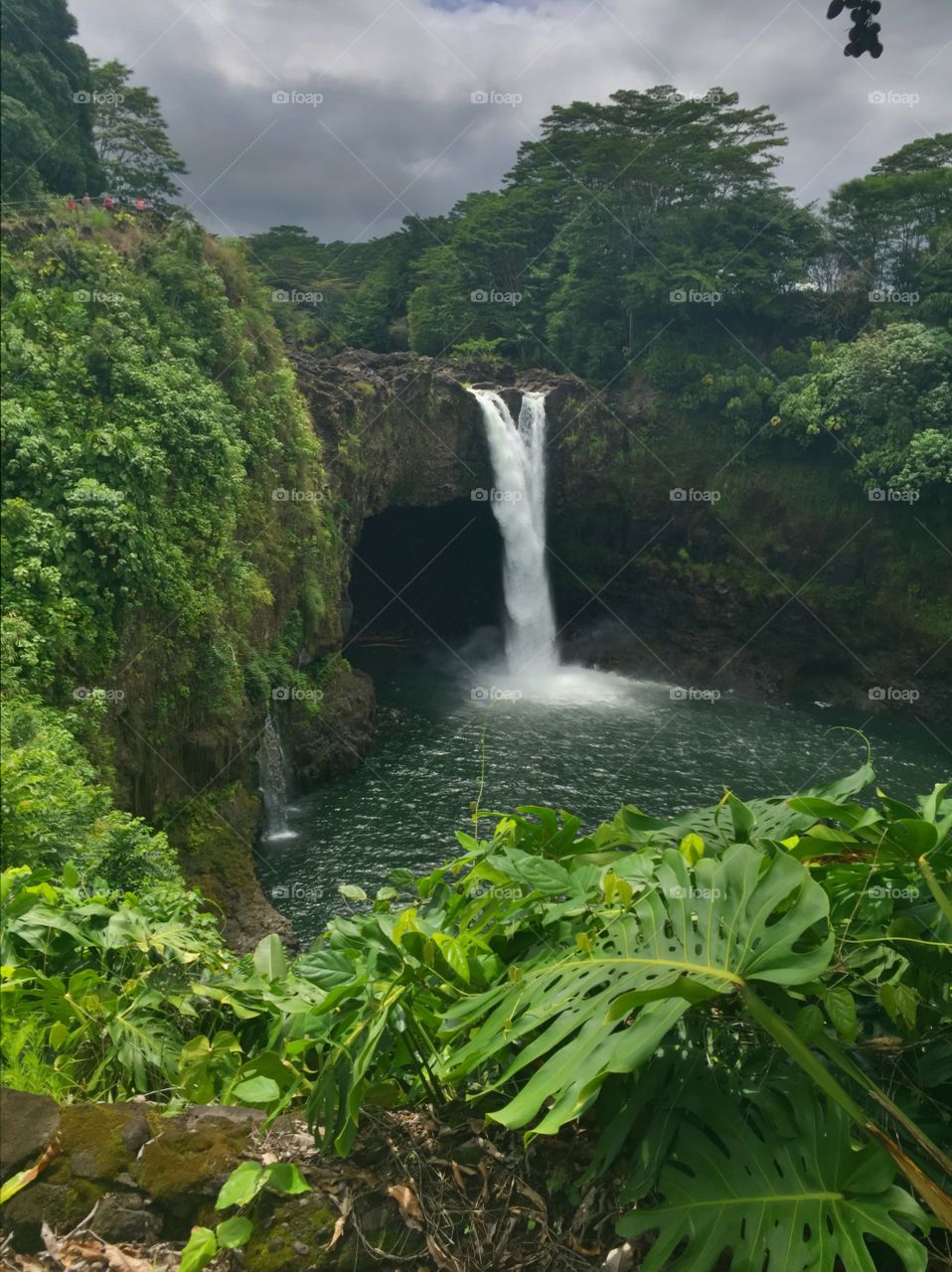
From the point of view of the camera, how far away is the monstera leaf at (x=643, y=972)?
1173 millimetres

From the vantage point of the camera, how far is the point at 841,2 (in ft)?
10.4

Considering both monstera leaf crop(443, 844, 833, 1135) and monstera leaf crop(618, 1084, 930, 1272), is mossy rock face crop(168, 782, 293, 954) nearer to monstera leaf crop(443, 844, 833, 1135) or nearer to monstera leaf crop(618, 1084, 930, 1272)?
monstera leaf crop(443, 844, 833, 1135)

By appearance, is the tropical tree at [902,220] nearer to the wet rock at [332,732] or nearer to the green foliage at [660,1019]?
the wet rock at [332,732]

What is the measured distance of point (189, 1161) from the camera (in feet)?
4.82

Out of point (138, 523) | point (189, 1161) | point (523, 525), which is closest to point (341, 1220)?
point (189, 1161)

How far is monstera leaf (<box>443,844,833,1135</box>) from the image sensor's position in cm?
117

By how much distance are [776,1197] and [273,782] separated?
36.5 feet

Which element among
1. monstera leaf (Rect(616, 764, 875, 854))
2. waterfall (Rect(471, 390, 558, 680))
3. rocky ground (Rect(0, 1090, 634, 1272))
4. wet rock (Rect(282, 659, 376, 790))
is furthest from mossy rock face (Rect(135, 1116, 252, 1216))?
waterfall (Rect(471, 390, 558, 680))

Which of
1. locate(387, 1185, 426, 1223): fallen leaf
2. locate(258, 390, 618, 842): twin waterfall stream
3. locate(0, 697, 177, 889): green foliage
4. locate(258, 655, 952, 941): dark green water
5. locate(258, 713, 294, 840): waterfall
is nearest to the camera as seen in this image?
locate(387, 1185, 426, 1223): fallen leaf

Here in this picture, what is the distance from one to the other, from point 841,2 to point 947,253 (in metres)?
22.2

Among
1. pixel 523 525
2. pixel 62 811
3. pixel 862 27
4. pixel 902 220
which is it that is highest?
pixel 902 220

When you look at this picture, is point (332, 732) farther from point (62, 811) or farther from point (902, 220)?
point (902, 220)

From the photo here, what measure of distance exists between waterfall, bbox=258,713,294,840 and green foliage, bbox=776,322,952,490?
51.5ft

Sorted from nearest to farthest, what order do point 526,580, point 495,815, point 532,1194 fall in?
1. point 532,1194
2. point 495,815
3. point 526,580
